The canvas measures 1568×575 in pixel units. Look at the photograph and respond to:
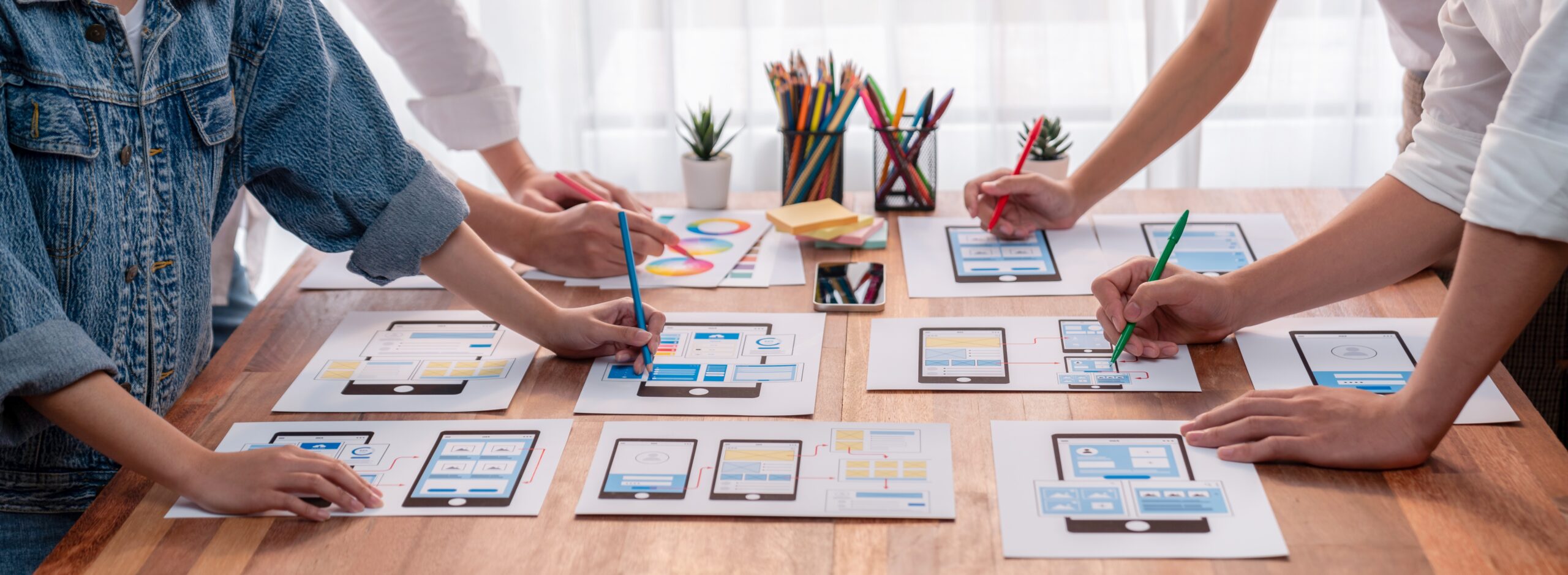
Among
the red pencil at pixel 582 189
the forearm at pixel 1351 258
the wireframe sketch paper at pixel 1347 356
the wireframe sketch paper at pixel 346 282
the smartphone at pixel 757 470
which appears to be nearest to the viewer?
the smartphone at pixel 757 470

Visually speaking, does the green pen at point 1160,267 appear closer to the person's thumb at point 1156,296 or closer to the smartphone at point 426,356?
the person's thumb at point 1156,296

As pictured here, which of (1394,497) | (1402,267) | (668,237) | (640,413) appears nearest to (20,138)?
(640,413)

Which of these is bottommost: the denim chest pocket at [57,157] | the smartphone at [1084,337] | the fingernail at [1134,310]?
the smartphone at [1084,337]

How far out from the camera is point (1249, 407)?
910 millimetres

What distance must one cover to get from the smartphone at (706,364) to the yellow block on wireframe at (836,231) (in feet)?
0.74

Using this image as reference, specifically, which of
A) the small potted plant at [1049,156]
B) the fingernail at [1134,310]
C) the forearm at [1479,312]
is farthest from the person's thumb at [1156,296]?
the small potted plant at [1049,156]

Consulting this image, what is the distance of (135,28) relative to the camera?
1005mm

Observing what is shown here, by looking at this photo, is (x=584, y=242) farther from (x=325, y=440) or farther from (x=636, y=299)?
(x=325, y=440)

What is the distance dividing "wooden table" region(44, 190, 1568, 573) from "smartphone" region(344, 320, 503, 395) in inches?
2.1

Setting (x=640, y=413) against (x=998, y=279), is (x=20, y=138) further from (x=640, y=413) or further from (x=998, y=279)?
(x=998, y=279)

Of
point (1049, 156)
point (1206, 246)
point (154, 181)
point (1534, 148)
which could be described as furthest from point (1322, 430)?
point (154, 181)

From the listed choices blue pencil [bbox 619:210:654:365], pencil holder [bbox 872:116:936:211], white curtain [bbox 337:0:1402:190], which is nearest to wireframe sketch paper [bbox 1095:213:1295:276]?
pencil holder [bbox 872:116:936:211]

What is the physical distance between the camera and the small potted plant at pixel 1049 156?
1494mm

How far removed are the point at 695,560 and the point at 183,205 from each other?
24.4 inches
